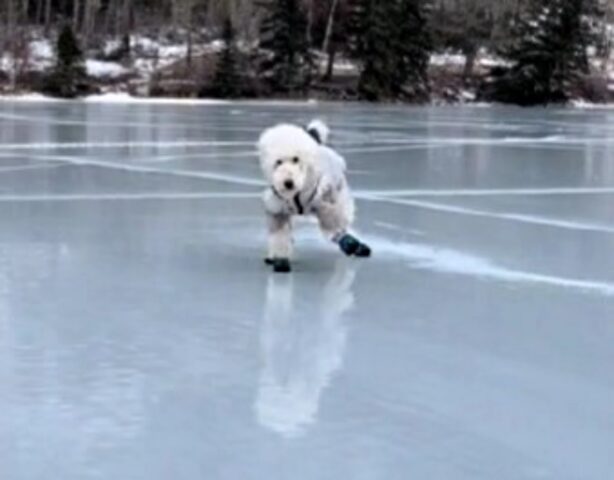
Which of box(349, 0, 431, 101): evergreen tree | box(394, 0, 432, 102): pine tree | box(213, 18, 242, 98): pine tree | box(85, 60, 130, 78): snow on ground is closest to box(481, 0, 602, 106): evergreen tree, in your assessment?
box(394, 0, 432, 102): pine tree

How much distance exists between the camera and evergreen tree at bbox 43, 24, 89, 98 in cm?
3566

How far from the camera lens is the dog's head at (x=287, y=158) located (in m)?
5.98

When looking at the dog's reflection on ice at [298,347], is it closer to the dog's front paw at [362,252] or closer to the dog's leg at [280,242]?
the dog's leg at [280,242]

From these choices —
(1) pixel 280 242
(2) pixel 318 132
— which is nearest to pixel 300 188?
(1) pixel 280 242

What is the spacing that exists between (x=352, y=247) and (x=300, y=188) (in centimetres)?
86

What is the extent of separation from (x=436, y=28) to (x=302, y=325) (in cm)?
4338

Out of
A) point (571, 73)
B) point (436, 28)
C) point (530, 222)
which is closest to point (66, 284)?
point (530, 222)

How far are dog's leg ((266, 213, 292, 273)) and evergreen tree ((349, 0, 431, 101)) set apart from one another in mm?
34745

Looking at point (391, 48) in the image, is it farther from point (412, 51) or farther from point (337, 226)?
point (337, 226)

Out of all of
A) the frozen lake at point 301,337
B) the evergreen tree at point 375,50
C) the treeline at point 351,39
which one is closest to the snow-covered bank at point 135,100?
the treeline at point 351,39

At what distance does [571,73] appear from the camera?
144 feet

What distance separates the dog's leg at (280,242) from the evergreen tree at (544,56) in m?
37.3

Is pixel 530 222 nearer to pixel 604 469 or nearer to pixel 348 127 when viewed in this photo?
pixel 604 469

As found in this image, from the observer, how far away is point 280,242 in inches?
251
